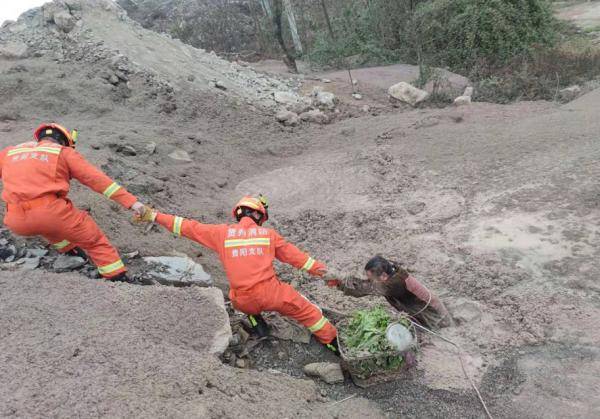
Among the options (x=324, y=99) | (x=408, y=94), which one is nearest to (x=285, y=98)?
(x=324, y=99)

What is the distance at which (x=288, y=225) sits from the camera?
629cm

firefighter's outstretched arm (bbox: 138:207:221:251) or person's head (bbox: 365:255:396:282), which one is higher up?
firefighter's outstretched arm (bbox: 138:207:221:251)

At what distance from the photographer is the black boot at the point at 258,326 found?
12.7 feet

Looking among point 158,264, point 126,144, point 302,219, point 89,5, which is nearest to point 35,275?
point 158,264

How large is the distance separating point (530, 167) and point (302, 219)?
2.98 metres

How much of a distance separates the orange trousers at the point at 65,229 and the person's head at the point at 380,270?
2.12m

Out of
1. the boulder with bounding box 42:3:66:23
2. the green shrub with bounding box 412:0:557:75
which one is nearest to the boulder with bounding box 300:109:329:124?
the green shrub with bounding box 412:0:557:75

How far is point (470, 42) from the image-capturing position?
43.0 ft

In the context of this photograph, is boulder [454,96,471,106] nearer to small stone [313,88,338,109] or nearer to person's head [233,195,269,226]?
small stone [313,88,338,109]

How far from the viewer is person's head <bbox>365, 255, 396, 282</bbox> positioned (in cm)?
365

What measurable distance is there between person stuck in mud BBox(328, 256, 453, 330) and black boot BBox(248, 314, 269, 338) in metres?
0.65

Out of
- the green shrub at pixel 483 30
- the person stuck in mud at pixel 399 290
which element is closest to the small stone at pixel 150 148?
the person stuck in mud at pixel 399 290

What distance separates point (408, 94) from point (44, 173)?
861cm

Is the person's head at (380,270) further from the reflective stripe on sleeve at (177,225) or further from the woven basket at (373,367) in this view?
the reflective stripe on sleeve at (177,225)
